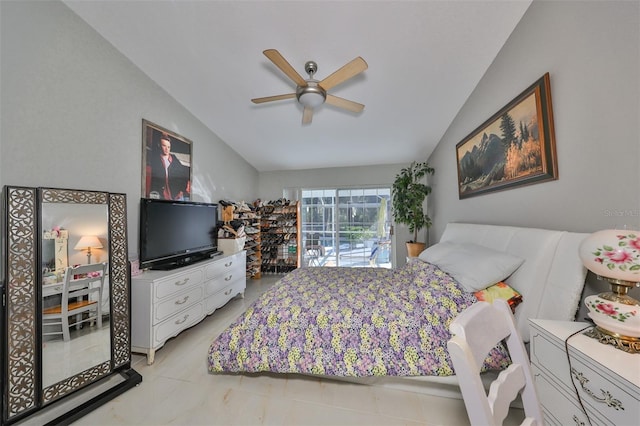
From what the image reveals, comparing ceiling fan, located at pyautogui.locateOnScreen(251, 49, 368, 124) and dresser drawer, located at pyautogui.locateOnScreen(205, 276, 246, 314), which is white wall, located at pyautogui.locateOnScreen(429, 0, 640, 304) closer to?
ceiling fan, located at pyautogui.locateOnScreen(251, 49, 368, 124)

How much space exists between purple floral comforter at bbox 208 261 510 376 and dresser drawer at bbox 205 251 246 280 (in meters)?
1.09

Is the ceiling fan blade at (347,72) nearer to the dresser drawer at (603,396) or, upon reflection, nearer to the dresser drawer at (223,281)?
the dresser drawer at (603,396)

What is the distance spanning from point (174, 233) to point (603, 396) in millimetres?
3112

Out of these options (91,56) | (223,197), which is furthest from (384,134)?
(91,56)

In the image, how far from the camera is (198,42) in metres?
2.06

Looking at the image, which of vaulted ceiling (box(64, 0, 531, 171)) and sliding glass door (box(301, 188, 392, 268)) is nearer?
vaulted ceiling (box(64, 0, 531, 171))

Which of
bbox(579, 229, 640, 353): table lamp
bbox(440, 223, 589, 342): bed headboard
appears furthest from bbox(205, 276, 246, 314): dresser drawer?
bbox(579, 229, 640, 353): table lamp

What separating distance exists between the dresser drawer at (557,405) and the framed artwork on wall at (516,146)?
3.84 ft

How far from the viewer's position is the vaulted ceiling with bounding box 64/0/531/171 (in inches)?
67.9

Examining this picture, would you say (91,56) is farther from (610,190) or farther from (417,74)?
(610,190)

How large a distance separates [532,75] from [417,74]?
0.96 meters

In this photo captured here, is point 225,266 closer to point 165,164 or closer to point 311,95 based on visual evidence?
point 165,164

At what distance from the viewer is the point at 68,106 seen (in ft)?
5.89

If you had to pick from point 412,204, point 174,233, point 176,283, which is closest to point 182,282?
point 176,283
